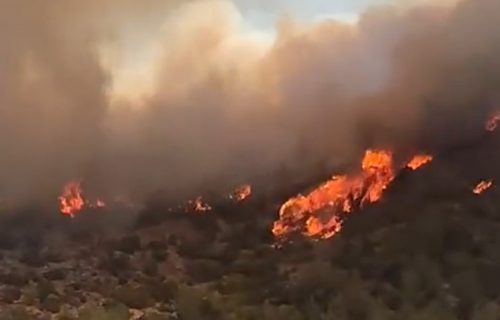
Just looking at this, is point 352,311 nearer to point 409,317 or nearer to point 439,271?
point 409,317

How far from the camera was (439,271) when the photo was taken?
550 ft

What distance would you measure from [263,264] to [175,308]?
41.3m

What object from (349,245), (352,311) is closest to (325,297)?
(352,311)

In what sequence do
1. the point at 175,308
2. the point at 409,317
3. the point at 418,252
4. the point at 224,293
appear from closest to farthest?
the point at 409,317 < the point at 175,308 < the point at 224,293 < the point at 418,252

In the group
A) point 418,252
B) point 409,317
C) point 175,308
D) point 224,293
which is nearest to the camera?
point 409,317

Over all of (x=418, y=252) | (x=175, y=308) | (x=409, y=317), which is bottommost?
(x=409, y=317)

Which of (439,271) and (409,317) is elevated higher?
(439,271)

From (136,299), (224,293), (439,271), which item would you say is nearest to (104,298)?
(136,299)

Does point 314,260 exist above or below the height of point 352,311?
above

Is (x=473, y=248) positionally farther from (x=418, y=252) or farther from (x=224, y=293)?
(x=224, y=293)

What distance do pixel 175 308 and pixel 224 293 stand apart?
811 inches

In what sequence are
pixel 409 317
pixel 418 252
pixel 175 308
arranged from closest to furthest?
pixel 409 317 < pixel 175 308 < pixel 418 252

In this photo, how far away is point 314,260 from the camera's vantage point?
18162 centimetres

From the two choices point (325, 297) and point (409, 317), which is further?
point (325, 297)
